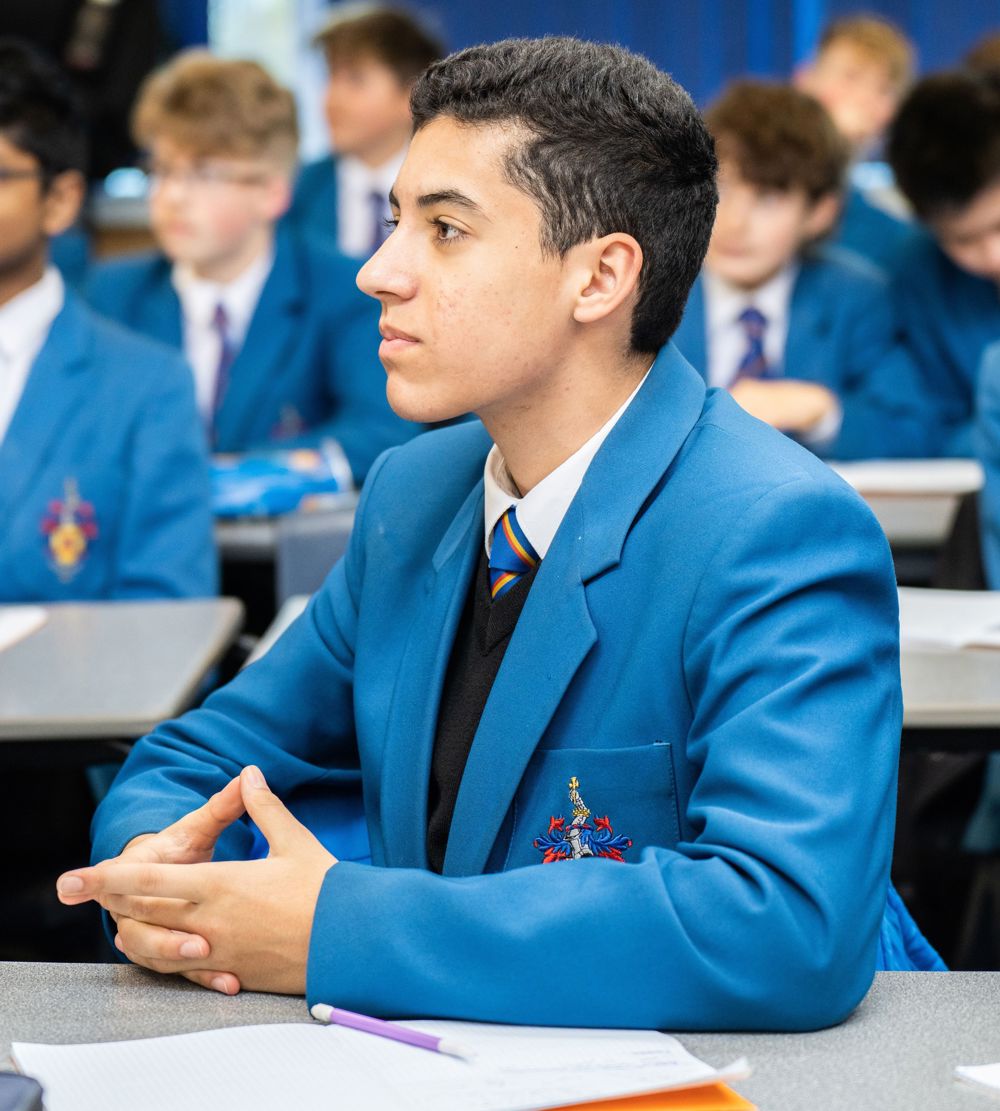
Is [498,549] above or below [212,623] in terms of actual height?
above

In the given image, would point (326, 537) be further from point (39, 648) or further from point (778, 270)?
point (778, 270)

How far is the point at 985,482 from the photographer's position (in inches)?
100

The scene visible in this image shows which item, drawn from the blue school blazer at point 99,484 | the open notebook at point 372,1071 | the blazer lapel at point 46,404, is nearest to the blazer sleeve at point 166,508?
the blue school blazer at point 99,484

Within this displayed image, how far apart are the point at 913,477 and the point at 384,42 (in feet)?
8.14

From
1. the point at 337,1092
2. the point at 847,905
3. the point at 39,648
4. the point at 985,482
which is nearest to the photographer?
the point at 337,1092

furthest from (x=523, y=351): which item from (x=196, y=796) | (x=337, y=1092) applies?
(x=337, y=1092)

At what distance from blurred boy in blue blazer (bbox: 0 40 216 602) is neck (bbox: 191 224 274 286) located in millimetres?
943

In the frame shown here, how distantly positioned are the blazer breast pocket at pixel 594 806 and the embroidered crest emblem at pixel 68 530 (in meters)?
1.61

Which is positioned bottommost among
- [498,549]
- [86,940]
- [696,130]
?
[86,940]

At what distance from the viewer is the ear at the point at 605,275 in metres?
1.27

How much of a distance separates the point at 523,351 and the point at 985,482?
1.48m

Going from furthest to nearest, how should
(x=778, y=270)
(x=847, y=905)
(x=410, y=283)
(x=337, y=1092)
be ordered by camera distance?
(x=778, y=270), (x=410, y=283), (x=847, y=905), (x=337, y=1092)

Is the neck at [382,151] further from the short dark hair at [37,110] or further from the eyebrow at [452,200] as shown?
the eyebrow at [452,200]

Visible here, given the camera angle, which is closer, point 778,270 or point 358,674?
point 358,674
